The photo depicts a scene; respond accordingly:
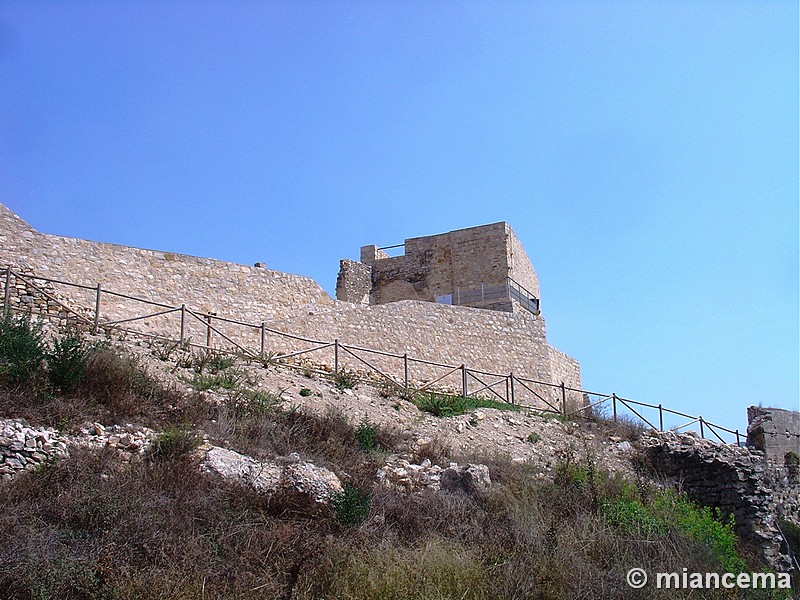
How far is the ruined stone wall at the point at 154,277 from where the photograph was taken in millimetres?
16656

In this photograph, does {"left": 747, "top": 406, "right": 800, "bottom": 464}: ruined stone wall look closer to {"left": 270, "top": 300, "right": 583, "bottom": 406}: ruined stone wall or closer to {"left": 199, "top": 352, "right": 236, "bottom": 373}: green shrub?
{"left": 270, "top": 300, "right": 583, "bottom": 406}: ruined stone wall

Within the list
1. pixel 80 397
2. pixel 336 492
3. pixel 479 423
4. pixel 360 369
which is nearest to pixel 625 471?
pixel 479 423

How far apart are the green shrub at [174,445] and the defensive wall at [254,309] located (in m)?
4.42

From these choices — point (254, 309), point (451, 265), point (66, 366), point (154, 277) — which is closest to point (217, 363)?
point (66, 366)

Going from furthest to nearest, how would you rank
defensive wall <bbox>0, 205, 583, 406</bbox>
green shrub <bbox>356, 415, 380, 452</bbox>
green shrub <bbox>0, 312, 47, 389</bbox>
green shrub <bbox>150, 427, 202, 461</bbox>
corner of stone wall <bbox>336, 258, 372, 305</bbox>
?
corner of stone wall <bbox>336, 258, 372, 305</bbox> → defensive wall <bbox>0, 205, 583, 406</bbox> → green shrub <bbox>356, 415, 380, 452</bbox> → green shrub <bbox>0, 312, 47, 389</bbox> → green shrub <bbox>150, 427, 202, 461</bbox>

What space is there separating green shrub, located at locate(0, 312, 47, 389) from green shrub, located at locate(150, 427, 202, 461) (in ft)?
6.06

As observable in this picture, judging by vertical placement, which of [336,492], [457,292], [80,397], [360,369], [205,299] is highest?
[457,292]

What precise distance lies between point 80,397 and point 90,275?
22.8 feet

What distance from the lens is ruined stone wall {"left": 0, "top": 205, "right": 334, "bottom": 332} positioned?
54.6 ft

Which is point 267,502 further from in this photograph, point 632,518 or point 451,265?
point 451,265

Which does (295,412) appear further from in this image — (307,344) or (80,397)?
(307,344)

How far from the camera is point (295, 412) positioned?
12.8m

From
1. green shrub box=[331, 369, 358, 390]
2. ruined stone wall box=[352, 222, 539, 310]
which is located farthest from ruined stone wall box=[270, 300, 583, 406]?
ruined stone wall box=[352, 222, 539, 310]

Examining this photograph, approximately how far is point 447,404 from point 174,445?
701cm
